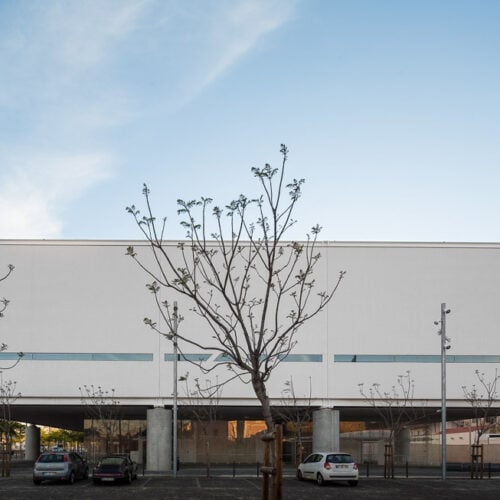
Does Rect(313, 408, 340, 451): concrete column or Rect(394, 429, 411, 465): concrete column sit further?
Rect(394, 429, 411, 465): concrete column

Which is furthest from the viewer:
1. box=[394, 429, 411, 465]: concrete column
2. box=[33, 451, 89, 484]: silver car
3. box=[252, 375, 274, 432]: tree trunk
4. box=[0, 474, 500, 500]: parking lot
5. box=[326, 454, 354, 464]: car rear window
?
box=[394, 429, 411, 465]: concrete column

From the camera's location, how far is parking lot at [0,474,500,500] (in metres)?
27.2

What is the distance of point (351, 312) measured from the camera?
141 feet

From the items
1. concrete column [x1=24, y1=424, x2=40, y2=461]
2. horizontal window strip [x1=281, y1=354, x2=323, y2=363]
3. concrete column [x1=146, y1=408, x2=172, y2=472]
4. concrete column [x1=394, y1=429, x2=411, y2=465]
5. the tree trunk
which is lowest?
concrete column [x1=24, y1=424, x2=40, y2=461]

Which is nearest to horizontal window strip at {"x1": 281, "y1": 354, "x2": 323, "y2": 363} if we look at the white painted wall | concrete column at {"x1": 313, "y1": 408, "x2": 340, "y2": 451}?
the white painted wall

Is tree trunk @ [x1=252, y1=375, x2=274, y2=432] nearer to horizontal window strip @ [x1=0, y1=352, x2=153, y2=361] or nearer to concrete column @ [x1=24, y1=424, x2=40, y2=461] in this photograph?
horizontal window strip @ [x1=0, y1=352, x2=153, y2=361]

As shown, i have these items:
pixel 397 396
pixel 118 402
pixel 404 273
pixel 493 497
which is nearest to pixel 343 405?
pixel 397 396

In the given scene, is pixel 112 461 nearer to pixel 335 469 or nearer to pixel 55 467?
pixel 55 467

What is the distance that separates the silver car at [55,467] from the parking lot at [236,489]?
0.38m

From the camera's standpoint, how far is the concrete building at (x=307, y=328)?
4253 centimetres

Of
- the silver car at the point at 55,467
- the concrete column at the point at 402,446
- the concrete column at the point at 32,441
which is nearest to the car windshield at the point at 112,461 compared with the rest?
the silver car at the point at 55,467

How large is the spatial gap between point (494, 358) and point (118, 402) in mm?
21426

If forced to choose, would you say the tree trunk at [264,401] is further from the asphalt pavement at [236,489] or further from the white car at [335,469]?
the white car at [335,469]

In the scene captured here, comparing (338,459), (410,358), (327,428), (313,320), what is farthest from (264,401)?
(410,358)
